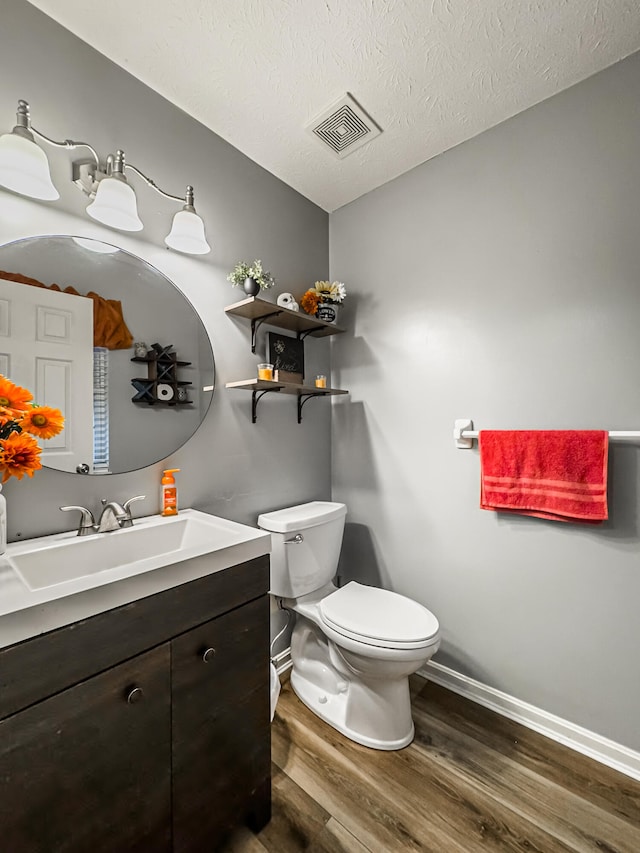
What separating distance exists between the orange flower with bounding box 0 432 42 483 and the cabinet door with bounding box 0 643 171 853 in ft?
1.48

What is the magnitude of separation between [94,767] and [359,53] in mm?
2123

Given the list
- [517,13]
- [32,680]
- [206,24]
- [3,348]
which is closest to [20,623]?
[32,680]

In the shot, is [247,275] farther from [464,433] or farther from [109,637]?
[109,637]

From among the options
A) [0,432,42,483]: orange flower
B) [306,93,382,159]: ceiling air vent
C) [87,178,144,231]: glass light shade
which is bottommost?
[0,432,42,483]: orange flower

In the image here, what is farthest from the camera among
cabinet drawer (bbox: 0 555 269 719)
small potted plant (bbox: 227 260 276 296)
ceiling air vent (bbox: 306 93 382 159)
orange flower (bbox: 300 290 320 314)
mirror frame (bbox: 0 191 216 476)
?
orange flower (bbox: 300 290 320 314)

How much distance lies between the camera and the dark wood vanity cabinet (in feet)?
2.34

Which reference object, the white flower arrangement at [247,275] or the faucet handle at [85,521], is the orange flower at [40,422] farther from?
the white flower arrangement at [247,275]

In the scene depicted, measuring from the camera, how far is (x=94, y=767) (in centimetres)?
79

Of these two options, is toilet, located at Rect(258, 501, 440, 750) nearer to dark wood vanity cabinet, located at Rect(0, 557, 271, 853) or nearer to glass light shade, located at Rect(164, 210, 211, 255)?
dark wood vanity cabinet, located at Rect(0, 557, 271, 853)

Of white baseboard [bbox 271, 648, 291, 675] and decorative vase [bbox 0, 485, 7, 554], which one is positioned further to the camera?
white baseboard [bbox 271, 648, 291, 675]

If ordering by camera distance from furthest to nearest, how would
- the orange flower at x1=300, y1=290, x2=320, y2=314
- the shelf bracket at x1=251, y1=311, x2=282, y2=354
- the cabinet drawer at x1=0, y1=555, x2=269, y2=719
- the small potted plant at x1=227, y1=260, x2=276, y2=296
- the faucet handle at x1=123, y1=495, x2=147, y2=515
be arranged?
the orange flower at x1=300, y1=290, x2=320, y2=314 → the shelf bracket at x1=251, y1=311, x2=282, y2=354 → the small potted plant at x1=227, y1=260, x2=276, y2=296 → the faucet handle at x1=123, y1=495, x2=147, y2=515 → the cabinet drawer at x1=0, y1=555, x2=269, y2=719

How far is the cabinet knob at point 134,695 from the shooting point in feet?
2.71

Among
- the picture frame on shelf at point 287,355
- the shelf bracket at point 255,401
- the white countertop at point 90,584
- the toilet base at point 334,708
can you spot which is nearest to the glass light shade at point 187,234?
the picture frame on shelf at point 287,355

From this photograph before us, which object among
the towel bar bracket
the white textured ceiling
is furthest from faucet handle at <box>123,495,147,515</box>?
the white textured ceiling
